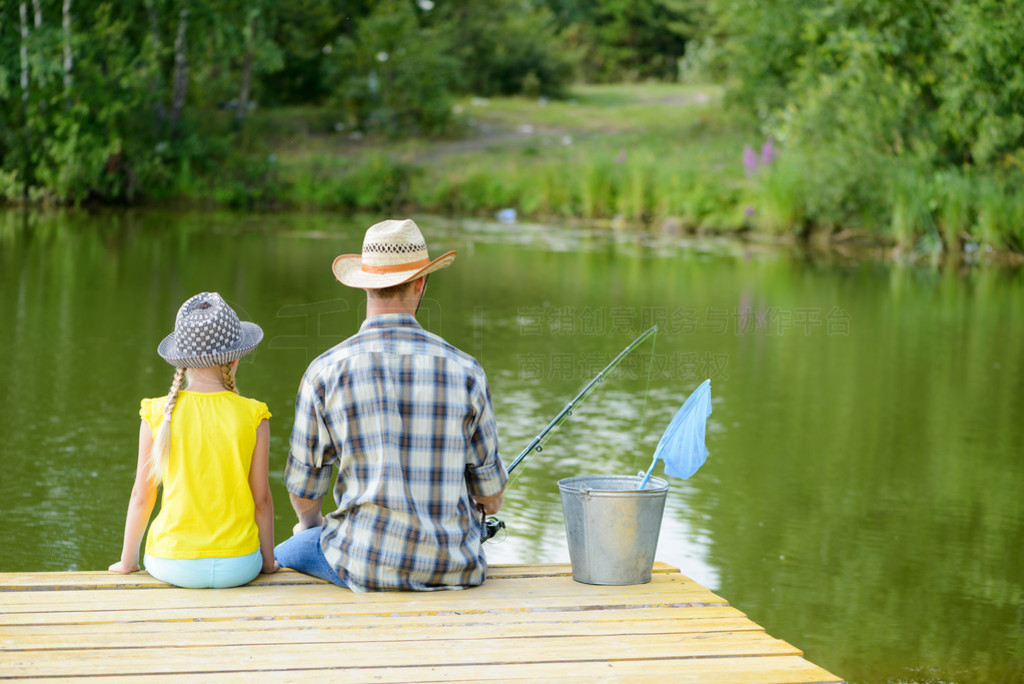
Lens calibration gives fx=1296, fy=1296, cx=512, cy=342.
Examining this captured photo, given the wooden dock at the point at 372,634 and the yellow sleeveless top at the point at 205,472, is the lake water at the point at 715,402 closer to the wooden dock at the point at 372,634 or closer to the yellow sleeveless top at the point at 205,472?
the wooden dock at the point at 372,634

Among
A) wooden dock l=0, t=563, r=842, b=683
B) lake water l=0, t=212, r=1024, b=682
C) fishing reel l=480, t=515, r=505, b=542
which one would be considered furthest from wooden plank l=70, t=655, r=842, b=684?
lake water l=0, t=212, r=1024, b=682

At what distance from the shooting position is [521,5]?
112 feet

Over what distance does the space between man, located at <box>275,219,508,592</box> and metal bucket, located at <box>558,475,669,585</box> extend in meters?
0.29

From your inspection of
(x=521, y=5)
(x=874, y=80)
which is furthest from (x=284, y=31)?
(x=874, y=80)

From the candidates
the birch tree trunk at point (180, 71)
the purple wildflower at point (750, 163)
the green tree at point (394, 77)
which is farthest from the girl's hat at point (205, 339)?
the green tree at point (394, 77)

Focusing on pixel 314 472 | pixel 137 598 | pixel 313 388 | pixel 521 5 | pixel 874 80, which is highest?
pixel 521 5

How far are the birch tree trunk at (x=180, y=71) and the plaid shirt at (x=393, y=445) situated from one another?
60.4 ft

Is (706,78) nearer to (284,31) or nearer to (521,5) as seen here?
(521,5)

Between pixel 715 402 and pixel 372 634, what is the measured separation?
→ 15.6 ft

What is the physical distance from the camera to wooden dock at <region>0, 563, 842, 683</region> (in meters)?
2.37

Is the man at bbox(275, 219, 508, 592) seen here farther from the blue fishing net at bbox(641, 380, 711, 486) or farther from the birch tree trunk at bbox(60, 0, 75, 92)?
the birch tree trunk at bbox(60, 0, 75, 92)

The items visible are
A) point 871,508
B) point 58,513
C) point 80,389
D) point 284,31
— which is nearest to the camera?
point 58,513

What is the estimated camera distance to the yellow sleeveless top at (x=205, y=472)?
2.80 meters

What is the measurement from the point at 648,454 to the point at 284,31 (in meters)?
20.9
